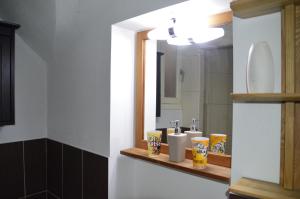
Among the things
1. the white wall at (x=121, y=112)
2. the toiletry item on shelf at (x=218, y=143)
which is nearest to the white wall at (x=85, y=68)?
the white wall at (x=121, y=112)

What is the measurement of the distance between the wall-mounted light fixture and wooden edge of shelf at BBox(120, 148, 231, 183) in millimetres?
560

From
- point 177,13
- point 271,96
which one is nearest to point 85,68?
point 177,13

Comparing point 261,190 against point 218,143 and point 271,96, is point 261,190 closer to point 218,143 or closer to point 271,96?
point 271,96

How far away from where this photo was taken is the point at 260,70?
71 cm

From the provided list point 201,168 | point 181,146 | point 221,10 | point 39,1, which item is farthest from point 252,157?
point 39,1

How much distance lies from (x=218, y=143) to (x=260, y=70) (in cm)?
47

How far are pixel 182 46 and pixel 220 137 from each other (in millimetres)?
514

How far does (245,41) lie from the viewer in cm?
80

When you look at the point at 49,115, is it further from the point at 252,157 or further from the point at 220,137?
the point at 252,157

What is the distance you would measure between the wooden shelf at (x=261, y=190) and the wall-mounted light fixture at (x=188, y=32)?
60cm

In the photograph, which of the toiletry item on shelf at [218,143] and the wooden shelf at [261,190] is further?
the toiletry item on shelf at [218,143]

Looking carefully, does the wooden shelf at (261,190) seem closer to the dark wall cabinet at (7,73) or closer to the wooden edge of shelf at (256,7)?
the wooden edge of shelf at (256,7)

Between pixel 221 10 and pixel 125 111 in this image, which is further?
pixel 125 111

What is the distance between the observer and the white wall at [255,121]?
2.43 feet
